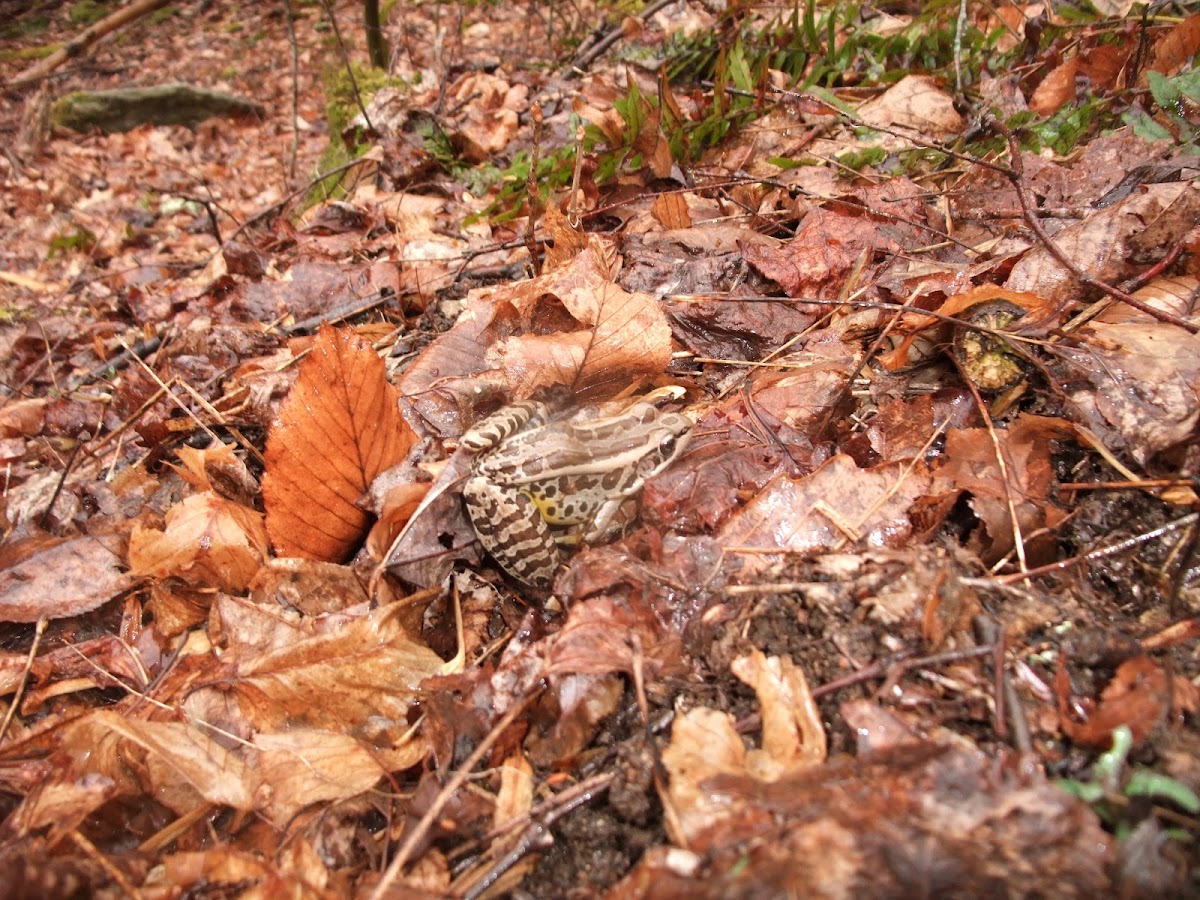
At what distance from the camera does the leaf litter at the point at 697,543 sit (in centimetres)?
172

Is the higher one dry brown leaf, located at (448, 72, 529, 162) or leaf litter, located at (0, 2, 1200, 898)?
dry brown leaf, located at (448, 72, 529, 162)

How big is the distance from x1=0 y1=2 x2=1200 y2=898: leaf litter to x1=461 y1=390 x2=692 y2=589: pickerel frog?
0.43 ft

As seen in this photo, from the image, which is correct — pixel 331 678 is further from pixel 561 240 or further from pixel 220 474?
pixel 561 240

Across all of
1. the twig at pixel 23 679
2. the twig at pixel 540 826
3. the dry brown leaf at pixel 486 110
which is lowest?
the twig at pixel 540 826

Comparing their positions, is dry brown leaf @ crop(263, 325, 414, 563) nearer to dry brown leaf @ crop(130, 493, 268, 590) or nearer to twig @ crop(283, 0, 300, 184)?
dry brown leaf @ crop(130, 493, 268, 590)

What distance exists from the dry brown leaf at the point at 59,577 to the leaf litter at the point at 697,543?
17 mm

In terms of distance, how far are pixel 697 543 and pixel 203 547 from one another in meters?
1.90

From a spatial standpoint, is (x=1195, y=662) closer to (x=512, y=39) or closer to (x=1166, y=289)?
(x=1166, y=289)

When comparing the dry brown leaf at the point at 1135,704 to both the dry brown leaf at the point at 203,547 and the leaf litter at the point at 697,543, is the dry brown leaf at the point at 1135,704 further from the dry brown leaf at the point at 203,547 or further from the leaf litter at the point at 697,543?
the dry brown leaf at the point at 203,547

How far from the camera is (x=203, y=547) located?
278 cm

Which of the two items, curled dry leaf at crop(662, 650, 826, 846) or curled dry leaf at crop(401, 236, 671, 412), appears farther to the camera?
curled dry leaf at crop(401, 236, 671, 412)

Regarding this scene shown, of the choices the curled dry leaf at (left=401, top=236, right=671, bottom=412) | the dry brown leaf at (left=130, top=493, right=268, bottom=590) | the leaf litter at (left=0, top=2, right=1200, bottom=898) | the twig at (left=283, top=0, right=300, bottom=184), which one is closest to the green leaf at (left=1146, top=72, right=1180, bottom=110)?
the leaf litter at (left=0, top=2, right=1200, bottom=898)

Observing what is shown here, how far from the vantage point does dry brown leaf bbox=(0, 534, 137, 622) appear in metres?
2.81

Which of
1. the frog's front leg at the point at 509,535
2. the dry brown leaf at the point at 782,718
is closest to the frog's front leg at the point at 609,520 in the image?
the frog's front leg at the point at 509,535
